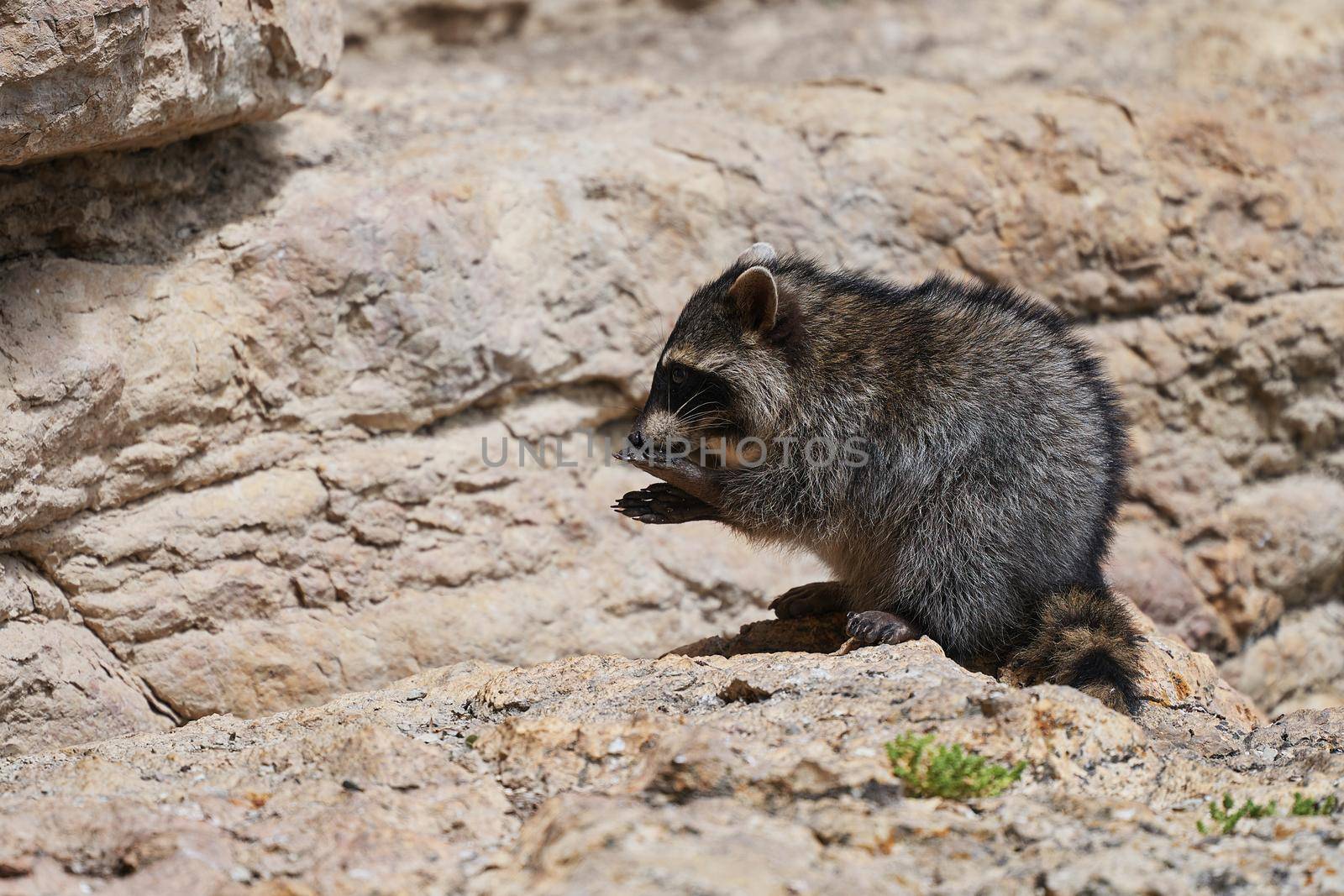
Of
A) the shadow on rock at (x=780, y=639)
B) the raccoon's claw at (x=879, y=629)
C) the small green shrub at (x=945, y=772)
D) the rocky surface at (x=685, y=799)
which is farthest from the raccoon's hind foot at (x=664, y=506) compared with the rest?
the small green shrub at (x=945, y=772)

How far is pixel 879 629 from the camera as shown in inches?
203

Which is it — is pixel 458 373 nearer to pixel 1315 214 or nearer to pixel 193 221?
pixel 193 221

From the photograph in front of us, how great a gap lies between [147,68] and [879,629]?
12.1 ft

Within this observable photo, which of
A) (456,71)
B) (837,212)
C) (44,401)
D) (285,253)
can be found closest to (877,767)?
(44,401)

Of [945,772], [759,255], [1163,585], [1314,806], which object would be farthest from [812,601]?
[1163,585]

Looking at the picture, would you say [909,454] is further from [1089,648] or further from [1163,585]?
[1163,585]

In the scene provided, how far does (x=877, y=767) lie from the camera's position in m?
3.71

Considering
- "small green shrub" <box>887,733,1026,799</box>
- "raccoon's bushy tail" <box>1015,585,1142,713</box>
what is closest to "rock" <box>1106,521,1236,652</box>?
"raccoon's bushy tail" <box>1015,585,1142,713</box>

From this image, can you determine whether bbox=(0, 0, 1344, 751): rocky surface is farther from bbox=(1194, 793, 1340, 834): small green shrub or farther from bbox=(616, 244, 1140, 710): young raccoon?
bbox=(1194, 793, 1340, 834): small green shrub

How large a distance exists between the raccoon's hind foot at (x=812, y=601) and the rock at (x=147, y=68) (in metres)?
3.40

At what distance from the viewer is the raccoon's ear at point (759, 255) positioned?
20.2 ft

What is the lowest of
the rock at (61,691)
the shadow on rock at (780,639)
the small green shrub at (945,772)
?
the shadow on rock at (780,639)

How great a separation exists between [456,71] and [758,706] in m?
6.80

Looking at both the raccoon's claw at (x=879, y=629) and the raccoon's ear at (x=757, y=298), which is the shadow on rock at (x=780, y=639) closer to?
the raccoon's claw at (x=879, y=629)
